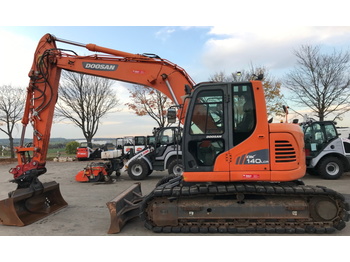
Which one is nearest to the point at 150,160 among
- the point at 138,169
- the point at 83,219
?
the point at 138,169

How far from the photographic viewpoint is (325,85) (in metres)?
17.9

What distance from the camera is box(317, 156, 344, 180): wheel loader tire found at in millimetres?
10695

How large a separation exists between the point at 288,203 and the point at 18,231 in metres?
5.57

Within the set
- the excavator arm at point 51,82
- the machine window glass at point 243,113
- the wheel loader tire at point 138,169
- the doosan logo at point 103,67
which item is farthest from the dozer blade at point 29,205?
the machine window glass at point 243,113

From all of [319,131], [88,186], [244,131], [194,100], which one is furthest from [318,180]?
[88,186]

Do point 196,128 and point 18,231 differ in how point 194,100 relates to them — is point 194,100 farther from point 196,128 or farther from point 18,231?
point 18,231

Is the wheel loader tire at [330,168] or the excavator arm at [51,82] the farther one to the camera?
the wheel loader tire at [330,168]

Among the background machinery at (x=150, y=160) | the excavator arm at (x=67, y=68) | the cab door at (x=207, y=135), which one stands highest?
the excavator arm at (x=67, y=68)

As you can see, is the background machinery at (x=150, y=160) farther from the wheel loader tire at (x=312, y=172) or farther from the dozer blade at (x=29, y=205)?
the wheel loader tire at (x=312, y=172)

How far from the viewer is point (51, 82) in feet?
22.9

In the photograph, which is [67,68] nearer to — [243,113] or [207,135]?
[207,135]

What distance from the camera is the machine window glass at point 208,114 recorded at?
5043 mm

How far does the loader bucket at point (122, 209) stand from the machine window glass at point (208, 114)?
215 centimetres

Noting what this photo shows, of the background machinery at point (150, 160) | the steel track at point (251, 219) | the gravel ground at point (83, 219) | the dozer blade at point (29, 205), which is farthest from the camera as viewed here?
the background machinery at point (150, 160)
